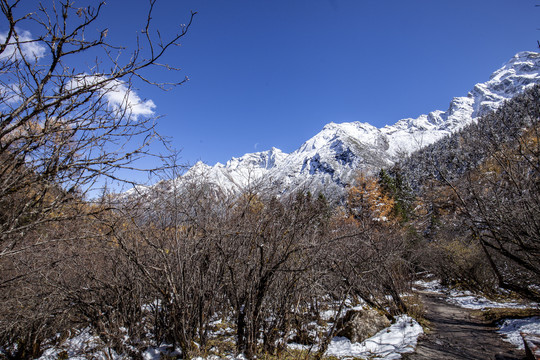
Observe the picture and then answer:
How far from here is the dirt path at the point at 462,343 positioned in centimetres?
517

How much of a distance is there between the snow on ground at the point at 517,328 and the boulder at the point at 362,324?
2558 millimetres

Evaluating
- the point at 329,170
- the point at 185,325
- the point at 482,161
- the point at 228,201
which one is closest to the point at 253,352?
the point at 185,325

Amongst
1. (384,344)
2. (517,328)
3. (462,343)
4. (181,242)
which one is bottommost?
(517,328)

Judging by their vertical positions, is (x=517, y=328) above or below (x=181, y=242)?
below

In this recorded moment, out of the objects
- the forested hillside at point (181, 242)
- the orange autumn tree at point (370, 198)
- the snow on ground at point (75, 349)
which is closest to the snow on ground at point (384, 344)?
the forested hillside at point (181, 242)

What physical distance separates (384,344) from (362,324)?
2.28ft

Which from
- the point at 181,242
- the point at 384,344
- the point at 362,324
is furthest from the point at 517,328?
the point at 181,242

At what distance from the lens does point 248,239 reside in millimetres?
4246

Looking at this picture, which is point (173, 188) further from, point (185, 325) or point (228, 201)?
point (185, 325)

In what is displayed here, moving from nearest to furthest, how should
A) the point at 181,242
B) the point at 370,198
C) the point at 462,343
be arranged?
the point at 181,242, the point at 462,343, the point at 370,198

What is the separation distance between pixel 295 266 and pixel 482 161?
4694 mm

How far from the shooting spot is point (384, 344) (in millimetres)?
5699

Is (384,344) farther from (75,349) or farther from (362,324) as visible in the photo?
(75,349)

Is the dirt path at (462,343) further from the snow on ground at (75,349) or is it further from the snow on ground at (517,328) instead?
the snow on ground at (75,349)
